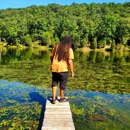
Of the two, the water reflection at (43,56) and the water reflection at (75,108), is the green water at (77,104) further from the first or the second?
the water reflection at (43,56)

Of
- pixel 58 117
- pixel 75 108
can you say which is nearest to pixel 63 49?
pixel 58 117

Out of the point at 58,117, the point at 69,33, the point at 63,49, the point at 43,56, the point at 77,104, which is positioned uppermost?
the point at 69,33

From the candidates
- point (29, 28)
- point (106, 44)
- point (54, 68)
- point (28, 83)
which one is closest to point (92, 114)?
point (54, 68)

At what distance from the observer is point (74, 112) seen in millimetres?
8984

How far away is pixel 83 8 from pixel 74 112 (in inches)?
6028

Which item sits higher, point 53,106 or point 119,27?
point 119,27

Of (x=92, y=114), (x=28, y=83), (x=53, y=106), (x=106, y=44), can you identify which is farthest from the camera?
(x=106, y=44)

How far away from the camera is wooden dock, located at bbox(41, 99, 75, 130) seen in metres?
6.07

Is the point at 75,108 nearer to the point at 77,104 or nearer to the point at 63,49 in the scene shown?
the point at 77,104

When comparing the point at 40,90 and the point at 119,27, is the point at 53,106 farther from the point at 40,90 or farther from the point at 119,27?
the point at 119,27

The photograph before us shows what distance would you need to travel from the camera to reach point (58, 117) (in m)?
6.75

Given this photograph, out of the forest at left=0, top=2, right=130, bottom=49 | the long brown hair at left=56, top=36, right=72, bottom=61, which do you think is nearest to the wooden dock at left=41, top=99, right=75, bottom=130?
the long brown hair at left=56, top=36, right=72, bottom=61

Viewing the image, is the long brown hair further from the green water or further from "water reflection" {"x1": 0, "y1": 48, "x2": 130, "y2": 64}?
"water reflection" {"x1": 0, "y1": 48, "x2": 130, "y2": 64}

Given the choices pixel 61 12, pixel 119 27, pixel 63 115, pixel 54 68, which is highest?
pixel 61 12
